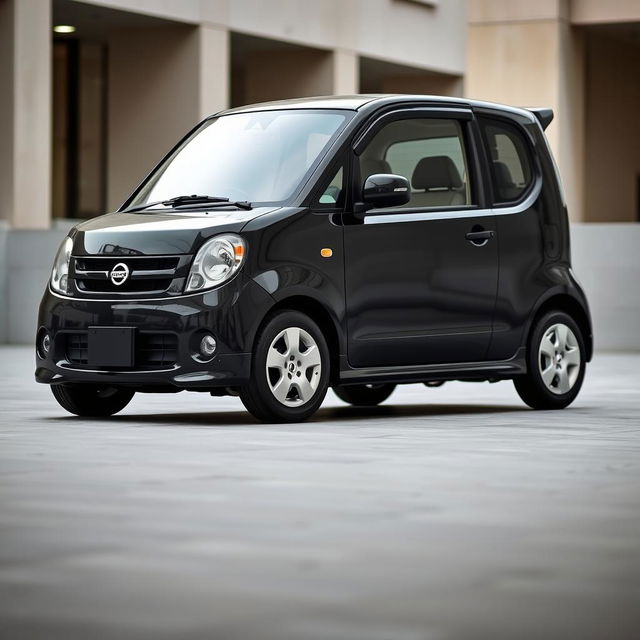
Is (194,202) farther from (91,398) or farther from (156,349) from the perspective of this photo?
(91,398)

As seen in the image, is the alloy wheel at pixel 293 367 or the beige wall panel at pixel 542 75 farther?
the beige wall panel at pixel 542 75

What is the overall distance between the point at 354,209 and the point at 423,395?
4.11 meters

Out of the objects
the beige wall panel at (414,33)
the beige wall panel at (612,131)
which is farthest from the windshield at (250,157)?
the beige wall panel at (612,131)

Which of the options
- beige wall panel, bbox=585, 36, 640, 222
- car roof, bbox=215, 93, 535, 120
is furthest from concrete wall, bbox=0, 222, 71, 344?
beige wall panel, bbox=585, 36, 640, 222

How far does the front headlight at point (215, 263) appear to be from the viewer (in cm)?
1086

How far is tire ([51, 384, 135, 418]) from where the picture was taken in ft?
38.6

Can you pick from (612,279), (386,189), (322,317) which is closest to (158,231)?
(322,317)

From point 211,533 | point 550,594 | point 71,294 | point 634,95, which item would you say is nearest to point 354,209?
point 71,294

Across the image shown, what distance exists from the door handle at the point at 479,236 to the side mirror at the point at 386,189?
885 mm

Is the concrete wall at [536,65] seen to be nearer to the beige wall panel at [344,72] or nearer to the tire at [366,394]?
the beige wall panel at [344,72]

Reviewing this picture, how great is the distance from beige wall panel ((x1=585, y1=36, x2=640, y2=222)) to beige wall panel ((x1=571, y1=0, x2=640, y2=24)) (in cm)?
333

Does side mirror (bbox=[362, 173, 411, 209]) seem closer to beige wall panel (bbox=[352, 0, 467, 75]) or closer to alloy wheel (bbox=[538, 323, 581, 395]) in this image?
alloy wheel (bbox=[538, 323, 581, 395])

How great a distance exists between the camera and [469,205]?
12.4 m

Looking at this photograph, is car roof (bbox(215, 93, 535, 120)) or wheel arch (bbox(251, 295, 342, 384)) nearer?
wheel arch (bbox(251, 295, 342, 384))
